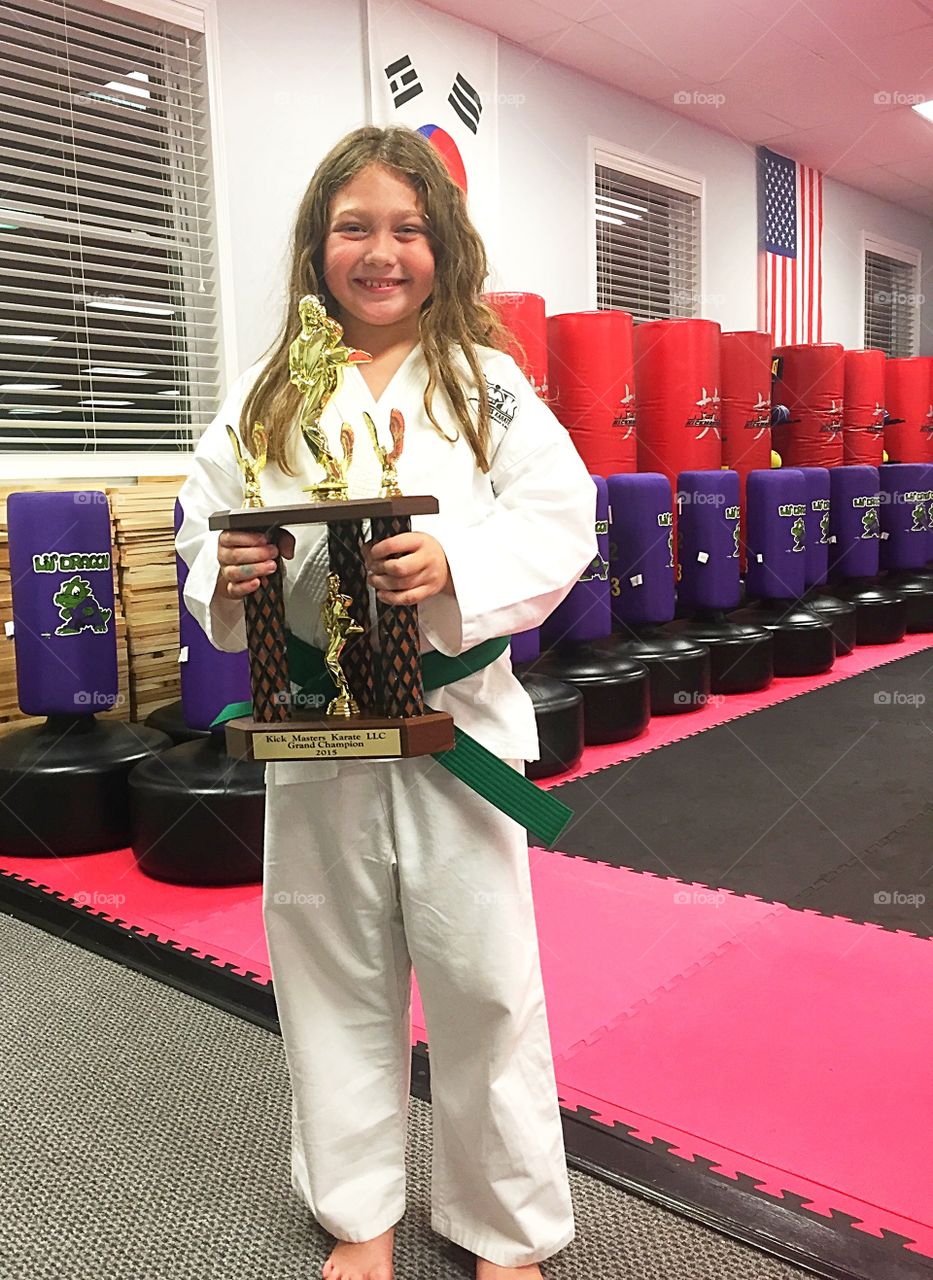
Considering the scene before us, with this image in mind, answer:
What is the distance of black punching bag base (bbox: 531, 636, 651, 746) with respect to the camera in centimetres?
425

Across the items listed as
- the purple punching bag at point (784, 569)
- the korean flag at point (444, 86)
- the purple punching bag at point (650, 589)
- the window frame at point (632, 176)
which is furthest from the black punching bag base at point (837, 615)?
the korean flag at point (444, 86)

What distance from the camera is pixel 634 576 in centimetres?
470

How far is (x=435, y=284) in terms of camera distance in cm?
140

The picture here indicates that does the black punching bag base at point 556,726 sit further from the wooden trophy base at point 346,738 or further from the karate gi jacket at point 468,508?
the wooden trophy base at point 346,738

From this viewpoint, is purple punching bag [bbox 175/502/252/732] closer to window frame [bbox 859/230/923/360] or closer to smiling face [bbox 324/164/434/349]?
smiling face [bbox 324/164/434/349]

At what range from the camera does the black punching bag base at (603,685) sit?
425cm

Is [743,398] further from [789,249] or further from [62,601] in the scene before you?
[62,601]

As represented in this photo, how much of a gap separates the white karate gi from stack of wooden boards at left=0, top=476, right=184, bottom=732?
2.70 meters

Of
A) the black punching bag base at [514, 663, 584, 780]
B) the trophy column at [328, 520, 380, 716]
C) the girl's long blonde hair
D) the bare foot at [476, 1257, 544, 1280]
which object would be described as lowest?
the bare foot at [476, 1257, 544, 1280]

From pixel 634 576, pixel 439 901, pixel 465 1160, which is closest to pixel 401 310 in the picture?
pixel 439 901

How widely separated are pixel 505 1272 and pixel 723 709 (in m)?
3.72

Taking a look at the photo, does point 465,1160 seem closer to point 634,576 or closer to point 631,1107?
point 631,1107

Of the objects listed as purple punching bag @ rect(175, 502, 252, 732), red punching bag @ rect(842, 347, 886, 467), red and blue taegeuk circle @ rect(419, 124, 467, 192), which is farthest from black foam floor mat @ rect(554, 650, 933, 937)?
red punching bag @ rect(842, 347, 886, 467)

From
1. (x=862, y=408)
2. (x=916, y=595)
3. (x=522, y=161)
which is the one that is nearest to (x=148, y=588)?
(x=522, y=161)
